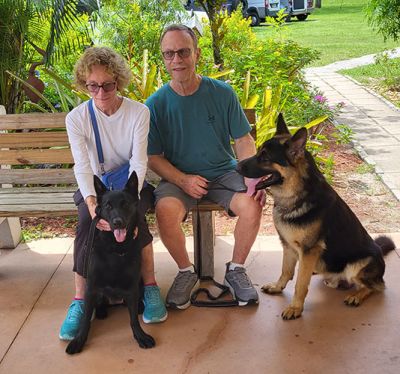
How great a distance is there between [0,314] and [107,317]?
74 cm

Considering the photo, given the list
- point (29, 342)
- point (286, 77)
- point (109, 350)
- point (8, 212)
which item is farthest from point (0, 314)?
point (286, 77)

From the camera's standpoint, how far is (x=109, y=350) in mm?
3080

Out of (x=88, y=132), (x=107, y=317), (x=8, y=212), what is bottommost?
(x=107, y=317)

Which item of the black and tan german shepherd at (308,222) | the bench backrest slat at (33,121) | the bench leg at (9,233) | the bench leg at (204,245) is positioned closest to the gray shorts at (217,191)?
the bench leg at (204,245)

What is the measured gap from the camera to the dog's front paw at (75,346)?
3.06 m

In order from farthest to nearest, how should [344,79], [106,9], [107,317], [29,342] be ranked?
1. [344,79]
2. [106,9]
3. [107,317]
4. [29,342]

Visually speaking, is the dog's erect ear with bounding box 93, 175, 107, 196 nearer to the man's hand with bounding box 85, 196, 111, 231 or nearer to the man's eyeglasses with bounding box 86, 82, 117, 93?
the man's hand with bounding box 85, 196, 111, 231

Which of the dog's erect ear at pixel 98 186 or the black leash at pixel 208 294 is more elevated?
the dog's erect ear at pixel 98 186

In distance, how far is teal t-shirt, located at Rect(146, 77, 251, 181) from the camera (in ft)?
11.9

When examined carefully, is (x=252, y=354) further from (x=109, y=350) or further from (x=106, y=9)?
(x=106, y=9)

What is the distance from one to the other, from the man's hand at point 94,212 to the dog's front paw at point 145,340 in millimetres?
668

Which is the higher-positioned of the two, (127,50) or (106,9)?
(106,9)

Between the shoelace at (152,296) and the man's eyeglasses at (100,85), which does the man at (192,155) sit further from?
the man's eyeglasses at (100,85)

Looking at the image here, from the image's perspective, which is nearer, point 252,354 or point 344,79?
point 252,354
